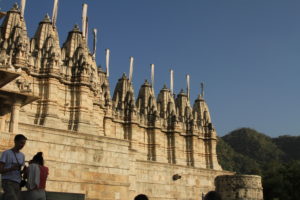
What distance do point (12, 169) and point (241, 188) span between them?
1933 cm

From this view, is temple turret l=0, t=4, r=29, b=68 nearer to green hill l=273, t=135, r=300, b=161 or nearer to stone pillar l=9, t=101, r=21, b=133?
stone pillar l=9, t=101, r=21, b=133

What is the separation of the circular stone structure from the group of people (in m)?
18.7

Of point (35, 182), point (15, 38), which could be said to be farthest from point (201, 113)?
point (35, 182)

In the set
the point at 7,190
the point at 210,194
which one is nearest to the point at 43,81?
the point at 7,190

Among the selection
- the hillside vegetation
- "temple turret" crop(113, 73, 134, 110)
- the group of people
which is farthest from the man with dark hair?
the hillside vegetation

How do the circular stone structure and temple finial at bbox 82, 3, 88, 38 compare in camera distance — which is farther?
temple finial at bbox 82, 3, 88, 38

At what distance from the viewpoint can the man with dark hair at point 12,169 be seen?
313 inches

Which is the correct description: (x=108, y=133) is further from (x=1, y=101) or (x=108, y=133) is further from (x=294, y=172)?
(x=294, y=172)

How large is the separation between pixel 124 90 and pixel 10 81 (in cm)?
2453

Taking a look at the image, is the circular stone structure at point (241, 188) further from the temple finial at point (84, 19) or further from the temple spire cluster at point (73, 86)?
the temple finial at point (84, 19)

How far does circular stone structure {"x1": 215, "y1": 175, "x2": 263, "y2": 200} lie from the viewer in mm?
24688

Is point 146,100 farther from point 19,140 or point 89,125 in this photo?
point 19,140

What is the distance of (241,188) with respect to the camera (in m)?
24.8

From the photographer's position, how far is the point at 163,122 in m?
43.3
